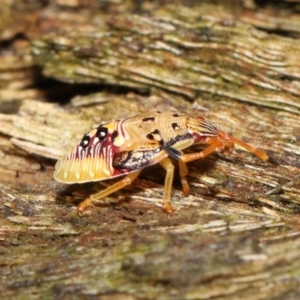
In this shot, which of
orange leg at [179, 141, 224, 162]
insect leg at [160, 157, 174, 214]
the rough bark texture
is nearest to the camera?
the rough bark texture

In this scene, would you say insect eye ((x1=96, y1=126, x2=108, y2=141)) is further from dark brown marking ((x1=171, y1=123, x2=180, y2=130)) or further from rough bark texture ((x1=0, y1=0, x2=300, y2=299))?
dark brown marking ((x1=171, y1=123, x2=180, y2=130))

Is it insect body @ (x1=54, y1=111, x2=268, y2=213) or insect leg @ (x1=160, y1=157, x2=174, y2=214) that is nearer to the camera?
insect leg @ (x1=160, y1=157, x2=174, y2=214)

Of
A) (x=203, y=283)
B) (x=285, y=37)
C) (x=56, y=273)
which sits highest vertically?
(x=285, y=37)

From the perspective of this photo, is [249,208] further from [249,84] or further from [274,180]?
[249,84]

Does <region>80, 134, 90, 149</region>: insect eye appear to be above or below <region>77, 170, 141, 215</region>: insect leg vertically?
above

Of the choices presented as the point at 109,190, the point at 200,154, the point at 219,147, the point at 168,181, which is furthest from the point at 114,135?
the point at 219,147

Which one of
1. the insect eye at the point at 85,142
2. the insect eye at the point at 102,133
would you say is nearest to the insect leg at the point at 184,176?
the insect eye at the point at 102,133

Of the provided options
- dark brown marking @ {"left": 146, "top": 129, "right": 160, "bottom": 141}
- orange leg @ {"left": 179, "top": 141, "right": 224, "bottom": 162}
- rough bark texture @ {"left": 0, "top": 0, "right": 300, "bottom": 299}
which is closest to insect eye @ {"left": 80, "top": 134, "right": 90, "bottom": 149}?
rough bark texture @ {"left": 0, "top": 0, "right": 300, "bottom": 299}

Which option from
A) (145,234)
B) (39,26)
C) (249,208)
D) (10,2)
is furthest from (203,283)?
(10,2)
